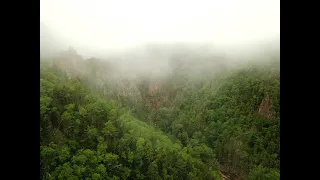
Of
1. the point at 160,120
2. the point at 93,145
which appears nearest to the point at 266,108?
the point at 160,120

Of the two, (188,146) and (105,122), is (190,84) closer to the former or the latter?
(188,146)

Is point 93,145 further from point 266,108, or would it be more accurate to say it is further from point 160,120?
point 266,108

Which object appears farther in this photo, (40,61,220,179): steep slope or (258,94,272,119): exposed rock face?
(258,94,272,119): exposed rock face

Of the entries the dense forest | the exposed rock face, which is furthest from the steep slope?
the exposed rock face

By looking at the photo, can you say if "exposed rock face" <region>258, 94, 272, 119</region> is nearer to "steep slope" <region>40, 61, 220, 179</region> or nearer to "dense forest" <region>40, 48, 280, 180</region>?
"dense forest" <region>40, 48, 280, 180</region>

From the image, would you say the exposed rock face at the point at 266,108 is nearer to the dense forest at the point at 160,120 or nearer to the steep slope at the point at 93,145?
the dense forest at the point at 160,120
